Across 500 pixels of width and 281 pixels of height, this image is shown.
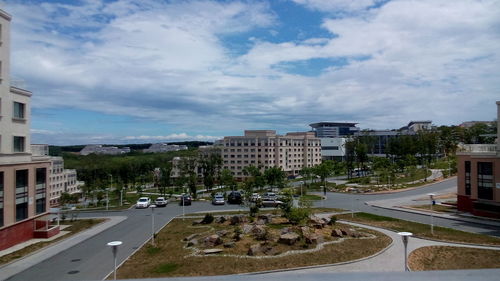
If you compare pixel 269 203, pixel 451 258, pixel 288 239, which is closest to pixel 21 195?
pixel 288 239

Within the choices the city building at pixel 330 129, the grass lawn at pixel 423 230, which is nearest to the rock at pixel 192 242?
the grass lawn at pixel 423 230

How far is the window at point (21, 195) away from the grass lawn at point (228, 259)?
9583mm

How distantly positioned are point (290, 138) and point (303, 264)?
74.7 m

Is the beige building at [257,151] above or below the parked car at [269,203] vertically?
above

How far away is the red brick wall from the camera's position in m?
21.2

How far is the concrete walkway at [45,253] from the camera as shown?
1689cm

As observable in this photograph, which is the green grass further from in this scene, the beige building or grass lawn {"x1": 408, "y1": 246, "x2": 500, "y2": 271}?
the beige building

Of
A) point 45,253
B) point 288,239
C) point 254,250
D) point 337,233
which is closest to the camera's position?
point 254,250

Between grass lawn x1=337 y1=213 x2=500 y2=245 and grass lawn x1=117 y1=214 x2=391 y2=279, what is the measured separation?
10.5ft

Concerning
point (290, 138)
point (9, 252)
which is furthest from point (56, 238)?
point (290, 138)

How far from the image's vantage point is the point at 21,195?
923 inches

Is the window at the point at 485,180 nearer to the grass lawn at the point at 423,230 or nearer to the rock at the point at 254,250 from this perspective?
the grass lawn at the point at 423,230

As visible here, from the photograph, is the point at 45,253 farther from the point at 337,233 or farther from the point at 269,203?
the point at 269,203

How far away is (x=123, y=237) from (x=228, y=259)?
34.4 feet
